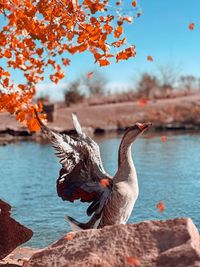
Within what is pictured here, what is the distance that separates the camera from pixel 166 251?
218 inches

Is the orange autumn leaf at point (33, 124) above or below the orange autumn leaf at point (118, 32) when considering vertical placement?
below

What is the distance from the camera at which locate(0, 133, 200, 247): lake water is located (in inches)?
469

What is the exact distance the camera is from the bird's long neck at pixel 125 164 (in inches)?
293

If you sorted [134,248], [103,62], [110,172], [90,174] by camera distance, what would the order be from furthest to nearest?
1. [110,172]
2. [90,174]
3. [103,62]
4. [134,248]

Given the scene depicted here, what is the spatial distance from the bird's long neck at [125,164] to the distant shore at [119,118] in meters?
26.3

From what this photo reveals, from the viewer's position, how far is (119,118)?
1645 inches

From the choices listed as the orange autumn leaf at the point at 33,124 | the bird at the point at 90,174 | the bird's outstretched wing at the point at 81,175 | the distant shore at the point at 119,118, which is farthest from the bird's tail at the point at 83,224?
the distant shore at the point at 119,118

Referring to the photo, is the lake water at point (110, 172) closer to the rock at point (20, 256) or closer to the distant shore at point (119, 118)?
the rock at point (20, 256)

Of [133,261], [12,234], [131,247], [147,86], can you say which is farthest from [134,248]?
[147,86]

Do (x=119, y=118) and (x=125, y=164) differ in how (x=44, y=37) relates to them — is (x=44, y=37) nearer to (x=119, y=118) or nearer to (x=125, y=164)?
(x=125, y=164)

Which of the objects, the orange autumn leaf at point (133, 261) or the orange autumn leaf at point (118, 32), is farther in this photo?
the orange autumn leaf at point (118, 32)

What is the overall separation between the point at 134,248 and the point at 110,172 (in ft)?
43.6

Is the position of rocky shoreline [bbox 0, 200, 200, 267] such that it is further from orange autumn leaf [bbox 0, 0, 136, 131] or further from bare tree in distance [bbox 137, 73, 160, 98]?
bare tree in distance [bbox 137, 73, 160, 98]

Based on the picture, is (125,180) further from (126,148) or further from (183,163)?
(183,163)
